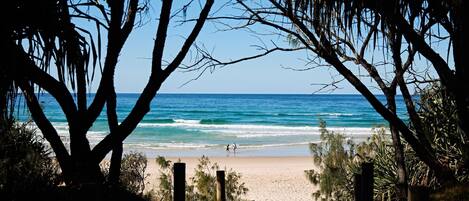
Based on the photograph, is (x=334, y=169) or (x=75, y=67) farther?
(x=334, y=169)

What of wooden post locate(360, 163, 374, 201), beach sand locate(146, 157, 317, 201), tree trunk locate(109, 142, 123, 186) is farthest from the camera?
beach sand locate(146, 157, 317, 201)

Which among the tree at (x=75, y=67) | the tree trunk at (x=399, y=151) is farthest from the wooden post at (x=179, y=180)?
the tree trunk at (x=399, y=151)

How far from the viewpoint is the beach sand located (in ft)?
37.6

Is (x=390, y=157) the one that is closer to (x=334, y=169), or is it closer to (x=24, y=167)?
(x=334, y=169)

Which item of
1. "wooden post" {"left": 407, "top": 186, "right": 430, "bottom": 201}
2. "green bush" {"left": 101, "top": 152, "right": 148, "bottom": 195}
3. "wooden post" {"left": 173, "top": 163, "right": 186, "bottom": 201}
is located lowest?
"wooden post" {"left": 407, "top": 186, "right": 430, "bottom": 201}

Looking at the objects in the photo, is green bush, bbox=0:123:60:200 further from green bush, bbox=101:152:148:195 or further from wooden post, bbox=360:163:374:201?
wooden post, bbox=360:163:374:201

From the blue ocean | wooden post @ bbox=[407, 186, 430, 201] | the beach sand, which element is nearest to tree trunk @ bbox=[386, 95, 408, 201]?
wooden post @ bbox=[407, 186, 430, 201]

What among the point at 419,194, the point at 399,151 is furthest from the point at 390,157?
the point at 419,194

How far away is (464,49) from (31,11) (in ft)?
5.69

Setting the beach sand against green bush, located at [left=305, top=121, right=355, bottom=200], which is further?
the beach sand

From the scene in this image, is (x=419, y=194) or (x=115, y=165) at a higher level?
(x=115, y=165)

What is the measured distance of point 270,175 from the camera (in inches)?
569

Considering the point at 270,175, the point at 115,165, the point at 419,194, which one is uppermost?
the point at 270,175

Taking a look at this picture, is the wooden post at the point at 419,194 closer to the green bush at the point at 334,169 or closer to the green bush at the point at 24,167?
the green bush at the point at 24,167
